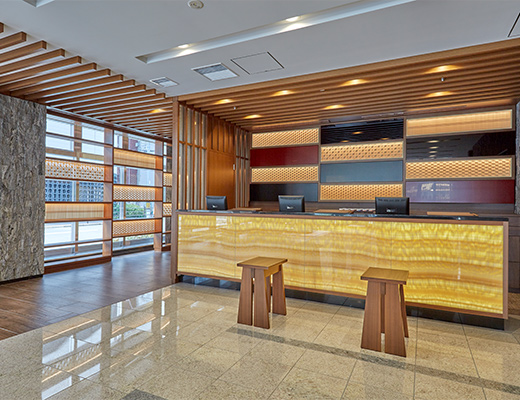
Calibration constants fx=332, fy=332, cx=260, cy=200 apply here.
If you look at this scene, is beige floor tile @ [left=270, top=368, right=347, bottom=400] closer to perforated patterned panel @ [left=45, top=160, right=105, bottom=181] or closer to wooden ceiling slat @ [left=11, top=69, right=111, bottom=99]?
wooden ceiling slat @ [left=11, top=69, right=111, bottom=99]

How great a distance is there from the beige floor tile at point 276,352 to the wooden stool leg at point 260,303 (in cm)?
37

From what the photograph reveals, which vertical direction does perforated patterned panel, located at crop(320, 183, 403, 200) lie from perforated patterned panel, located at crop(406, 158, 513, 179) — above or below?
below

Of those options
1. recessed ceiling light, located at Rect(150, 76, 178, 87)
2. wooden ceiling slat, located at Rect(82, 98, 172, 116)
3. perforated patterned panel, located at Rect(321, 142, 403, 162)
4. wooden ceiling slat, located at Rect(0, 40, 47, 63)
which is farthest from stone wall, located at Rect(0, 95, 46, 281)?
perforated patterned panel, located at Rect(321, 142, 403, 162)

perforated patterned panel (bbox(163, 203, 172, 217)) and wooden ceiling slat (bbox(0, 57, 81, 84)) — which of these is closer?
wooden ceiling slat (bbox(0, 57, 81, 84))

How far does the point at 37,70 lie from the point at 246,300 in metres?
4.31

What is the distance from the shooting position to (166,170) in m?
9.49

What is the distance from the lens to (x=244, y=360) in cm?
287

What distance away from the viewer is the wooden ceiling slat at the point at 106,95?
17.7ft

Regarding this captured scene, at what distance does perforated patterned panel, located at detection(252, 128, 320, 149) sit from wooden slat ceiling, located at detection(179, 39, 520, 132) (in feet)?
1.16

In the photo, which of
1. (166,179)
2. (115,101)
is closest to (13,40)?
(115,101)

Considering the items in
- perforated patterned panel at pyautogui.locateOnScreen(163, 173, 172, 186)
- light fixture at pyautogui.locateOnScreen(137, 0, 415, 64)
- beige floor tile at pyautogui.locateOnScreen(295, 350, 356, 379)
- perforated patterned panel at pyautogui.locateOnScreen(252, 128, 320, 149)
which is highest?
light fixture at pyautogui.locateOnScreen(137, 0, 415, 64)

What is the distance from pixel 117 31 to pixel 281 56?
1.97 meters

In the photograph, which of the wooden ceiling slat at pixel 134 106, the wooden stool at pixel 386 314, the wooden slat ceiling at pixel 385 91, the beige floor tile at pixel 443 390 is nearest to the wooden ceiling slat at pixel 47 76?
the wooden ceiling slat at pixel 134 106

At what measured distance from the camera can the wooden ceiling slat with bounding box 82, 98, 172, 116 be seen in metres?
6.24
